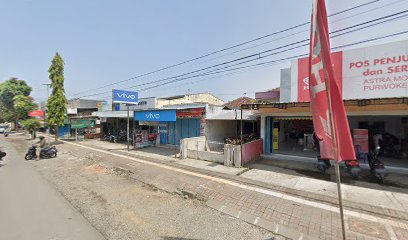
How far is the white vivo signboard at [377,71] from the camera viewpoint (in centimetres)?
916

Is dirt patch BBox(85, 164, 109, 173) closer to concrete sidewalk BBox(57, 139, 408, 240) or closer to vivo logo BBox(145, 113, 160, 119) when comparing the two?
concrete sidewalk BBox(57, 139, 408, 240)

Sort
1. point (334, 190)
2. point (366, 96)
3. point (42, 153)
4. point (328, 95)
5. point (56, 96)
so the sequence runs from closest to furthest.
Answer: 1. point (328, 95)
2. point (334, 190)
3. point (366, 96)
4. point (42, 153)
5. point (56, 96)

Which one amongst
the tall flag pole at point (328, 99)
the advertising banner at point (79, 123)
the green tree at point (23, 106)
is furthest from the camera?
the green tree at point (23, 106)

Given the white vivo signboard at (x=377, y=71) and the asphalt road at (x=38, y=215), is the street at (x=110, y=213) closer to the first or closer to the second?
the asphalt road at (x=38, y=215)

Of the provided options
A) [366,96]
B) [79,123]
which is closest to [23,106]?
[79,123]

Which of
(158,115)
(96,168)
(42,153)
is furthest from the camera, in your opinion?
(158,115)

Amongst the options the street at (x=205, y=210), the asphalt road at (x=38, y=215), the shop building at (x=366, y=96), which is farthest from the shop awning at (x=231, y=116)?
the asphalt road at (x=38, y=215)

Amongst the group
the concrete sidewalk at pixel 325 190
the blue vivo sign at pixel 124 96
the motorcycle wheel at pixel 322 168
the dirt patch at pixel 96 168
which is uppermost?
the blue vivo sign at pixel 124 96

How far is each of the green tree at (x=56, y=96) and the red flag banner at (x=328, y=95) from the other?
83.4 ft

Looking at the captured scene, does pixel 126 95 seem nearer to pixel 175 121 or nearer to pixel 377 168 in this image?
pixel 175 121

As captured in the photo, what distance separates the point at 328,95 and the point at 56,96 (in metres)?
25.9

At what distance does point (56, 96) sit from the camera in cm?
2166

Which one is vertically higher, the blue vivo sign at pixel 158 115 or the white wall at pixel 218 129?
the blue vivo sign at pixel 158 115

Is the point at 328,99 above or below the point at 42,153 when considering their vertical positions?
above
